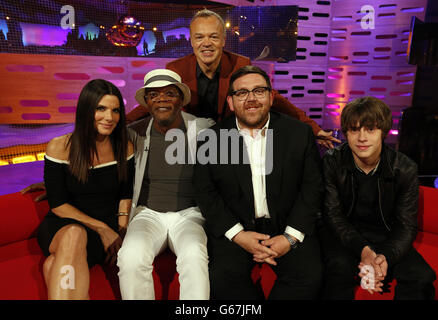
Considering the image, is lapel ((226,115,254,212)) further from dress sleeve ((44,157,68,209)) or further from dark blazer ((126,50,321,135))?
dress sleeve ((44,157,68,209))

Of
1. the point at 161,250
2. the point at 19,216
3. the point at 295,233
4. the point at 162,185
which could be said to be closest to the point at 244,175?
the point at 295,233

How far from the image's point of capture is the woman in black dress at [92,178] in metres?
1.83

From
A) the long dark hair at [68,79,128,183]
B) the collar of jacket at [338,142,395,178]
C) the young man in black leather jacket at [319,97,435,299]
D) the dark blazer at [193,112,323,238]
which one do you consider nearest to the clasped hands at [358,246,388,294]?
the young man in black leather jacket at [319,97,435,299]

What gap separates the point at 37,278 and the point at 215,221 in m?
1.03

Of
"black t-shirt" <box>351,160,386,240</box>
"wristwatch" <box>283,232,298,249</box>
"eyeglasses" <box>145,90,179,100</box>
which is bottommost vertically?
"wristwatch" <box>283,232,298,249</box>

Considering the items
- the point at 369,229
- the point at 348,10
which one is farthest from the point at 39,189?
the point at 348,10

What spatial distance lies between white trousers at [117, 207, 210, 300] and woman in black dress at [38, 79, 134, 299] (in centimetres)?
18

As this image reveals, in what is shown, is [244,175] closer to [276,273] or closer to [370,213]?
[276,273]

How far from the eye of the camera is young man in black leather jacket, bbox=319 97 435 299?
5.44ft

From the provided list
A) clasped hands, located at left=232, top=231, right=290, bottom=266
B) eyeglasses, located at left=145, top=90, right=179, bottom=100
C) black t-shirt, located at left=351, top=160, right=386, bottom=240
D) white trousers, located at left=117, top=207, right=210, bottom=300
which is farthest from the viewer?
eyeglasses, located at left=145, top=90, right=179, bottom=100

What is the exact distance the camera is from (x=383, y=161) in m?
1.83

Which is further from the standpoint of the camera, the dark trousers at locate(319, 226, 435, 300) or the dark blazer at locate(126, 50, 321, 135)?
the dark blazer at locate(126, 50, 321, 135)

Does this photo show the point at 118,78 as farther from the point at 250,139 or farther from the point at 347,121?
the point at 347,121

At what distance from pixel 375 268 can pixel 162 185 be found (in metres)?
1.33
